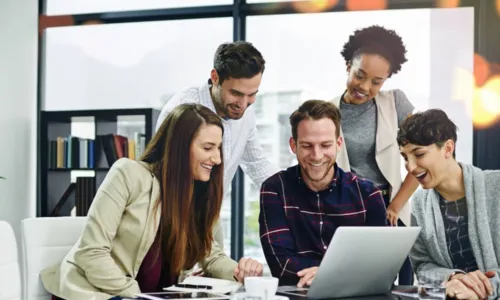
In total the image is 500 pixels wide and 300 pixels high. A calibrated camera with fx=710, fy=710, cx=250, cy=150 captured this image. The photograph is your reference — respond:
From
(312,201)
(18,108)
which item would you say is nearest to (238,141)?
(312,201)

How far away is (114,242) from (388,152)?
77.7 inches

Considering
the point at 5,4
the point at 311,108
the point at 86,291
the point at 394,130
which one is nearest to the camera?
the point at 86,291

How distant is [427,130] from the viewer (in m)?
2.67

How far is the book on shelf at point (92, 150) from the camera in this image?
4.52 m

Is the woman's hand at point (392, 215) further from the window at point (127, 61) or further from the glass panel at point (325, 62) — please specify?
the window at point (127, 61)

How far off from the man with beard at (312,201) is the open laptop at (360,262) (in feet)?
1.56

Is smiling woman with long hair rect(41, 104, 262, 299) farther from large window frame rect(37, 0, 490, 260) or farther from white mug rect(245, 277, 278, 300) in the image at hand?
large window frame rect(37, 0, 490, 260)

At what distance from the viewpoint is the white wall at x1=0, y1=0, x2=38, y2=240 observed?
4527 mm

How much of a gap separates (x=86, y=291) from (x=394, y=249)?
932 mm

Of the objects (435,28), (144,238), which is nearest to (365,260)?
(144,238)

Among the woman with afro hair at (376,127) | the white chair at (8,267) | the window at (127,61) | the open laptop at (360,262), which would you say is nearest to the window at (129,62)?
the window at (127,61)

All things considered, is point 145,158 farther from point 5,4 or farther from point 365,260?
point 5,4

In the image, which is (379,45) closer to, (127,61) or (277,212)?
(127,61)

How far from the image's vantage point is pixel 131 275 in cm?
224
